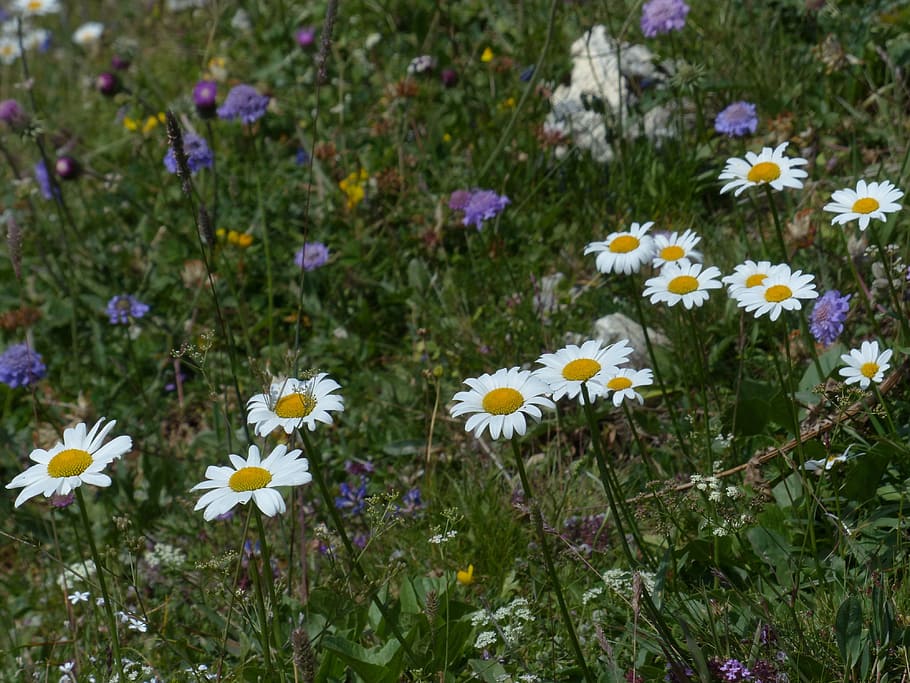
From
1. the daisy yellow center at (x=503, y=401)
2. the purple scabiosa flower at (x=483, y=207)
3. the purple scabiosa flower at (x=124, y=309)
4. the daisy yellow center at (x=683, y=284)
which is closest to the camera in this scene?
the daisy yellow center at (x=503, y=401)

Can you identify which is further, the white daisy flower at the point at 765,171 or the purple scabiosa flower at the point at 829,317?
the purple scabiosa flower at the point at 829,317

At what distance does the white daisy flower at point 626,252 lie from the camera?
1924 mm

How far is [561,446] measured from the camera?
2.63m

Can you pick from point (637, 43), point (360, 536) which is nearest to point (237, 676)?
point (360, 536)

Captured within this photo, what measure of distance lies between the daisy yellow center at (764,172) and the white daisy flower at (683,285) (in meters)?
0.23

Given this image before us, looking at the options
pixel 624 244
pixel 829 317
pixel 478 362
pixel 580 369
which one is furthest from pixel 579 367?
pixel 478 362

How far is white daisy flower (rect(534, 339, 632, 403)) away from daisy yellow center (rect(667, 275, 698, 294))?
0.26 metres

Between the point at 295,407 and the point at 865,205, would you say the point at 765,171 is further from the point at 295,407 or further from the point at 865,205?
the point at 295,407

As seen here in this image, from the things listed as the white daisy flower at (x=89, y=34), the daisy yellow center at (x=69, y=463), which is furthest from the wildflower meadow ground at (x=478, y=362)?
the white daisy flower at (x=89, y=34)

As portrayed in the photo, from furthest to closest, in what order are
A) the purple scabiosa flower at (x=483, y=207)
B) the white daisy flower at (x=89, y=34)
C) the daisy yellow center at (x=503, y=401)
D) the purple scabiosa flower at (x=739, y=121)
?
the white daisy flower at (x=89, y=34) < the purple scabiosa flower at (x=483, y=207) < the purple scabiosa flower at (x=739, y=121) < the daisy yellow center at (x=503, y=401)

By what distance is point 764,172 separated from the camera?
6.41 feet

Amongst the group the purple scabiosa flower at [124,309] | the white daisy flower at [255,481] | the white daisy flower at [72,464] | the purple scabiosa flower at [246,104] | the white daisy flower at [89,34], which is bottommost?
the white daisy flower at [255,481]

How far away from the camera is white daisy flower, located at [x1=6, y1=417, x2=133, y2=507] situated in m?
1.49

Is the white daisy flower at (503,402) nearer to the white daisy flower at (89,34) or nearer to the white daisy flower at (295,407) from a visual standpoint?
the white daisy flower at (295,407)
